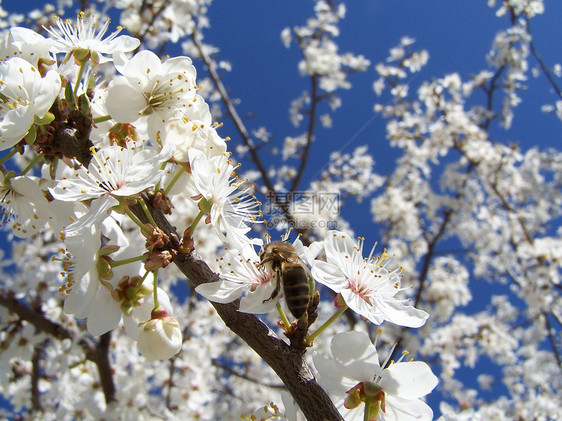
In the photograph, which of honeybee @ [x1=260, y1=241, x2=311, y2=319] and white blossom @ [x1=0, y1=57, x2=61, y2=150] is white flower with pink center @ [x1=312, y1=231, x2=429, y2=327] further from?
white blossom @ [x1=0, y1=57, x2=61, y2=150]

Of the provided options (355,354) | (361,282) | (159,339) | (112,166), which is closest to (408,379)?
(355,354)

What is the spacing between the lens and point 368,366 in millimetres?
1169

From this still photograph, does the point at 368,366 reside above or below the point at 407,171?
below

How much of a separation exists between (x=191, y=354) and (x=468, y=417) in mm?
3098

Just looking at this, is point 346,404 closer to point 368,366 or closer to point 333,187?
point 368,366

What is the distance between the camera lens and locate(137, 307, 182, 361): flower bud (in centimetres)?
125

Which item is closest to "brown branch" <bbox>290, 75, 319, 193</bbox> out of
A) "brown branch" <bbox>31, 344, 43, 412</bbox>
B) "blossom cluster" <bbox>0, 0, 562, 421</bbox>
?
"blossom cluster" <bbox>0, 0, 562, 421</bbox>

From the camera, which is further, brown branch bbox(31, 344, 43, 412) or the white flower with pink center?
brown branch bbox(31, 344, 43, 412)

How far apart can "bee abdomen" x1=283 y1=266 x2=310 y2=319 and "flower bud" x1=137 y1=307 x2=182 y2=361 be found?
0.36 meters

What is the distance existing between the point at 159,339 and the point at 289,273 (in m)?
0.43

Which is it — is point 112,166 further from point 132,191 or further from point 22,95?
point 22,95

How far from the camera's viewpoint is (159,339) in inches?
49.1

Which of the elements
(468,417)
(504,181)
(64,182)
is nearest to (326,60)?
(504,181)

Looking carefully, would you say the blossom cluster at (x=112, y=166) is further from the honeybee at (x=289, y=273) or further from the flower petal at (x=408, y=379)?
the flower petal at (x=408, y=379)
